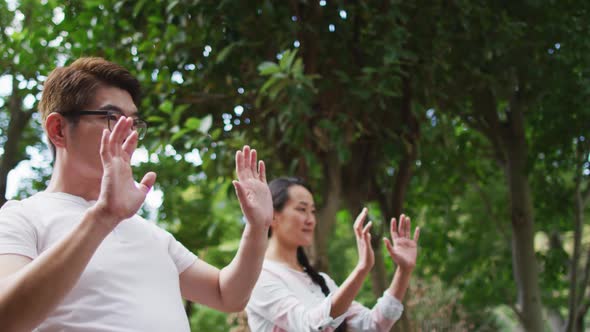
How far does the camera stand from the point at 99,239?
3.94 feet

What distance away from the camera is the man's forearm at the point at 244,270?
167cm

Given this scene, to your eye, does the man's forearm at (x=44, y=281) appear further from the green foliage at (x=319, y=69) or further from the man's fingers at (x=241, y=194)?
the green foliage at (x=319, y=69)

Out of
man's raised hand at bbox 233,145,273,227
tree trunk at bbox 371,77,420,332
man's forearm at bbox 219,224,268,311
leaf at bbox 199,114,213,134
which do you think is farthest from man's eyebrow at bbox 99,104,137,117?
tree trunk at bbox 371,77,420,332

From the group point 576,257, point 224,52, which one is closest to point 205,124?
point 224,52

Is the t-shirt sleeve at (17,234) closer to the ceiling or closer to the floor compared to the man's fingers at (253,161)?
closer to the floor

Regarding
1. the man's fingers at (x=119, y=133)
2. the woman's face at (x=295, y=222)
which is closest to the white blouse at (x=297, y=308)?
the woman's face at (x=295, y=222)

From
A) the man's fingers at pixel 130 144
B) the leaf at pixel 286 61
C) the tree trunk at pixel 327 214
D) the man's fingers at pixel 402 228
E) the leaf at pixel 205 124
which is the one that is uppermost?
the leaf at pixel 286 61

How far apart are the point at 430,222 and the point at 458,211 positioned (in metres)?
0.55

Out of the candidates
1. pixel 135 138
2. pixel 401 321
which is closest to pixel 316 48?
pixel 401 321

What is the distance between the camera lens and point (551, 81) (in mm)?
4863

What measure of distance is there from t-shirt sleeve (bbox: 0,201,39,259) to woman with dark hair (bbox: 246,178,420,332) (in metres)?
1.36

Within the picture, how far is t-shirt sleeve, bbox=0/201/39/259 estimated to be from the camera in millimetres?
1293

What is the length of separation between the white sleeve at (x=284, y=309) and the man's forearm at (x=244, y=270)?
81cm

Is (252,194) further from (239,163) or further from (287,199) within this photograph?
(287,199)
